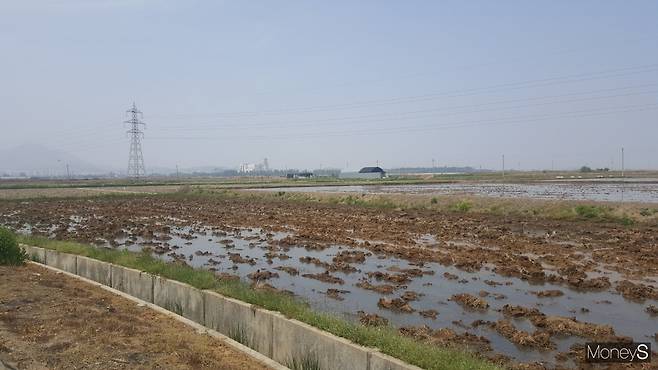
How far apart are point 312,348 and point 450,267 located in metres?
8.64

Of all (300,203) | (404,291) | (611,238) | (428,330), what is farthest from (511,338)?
(300,203)

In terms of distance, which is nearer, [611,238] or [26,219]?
[611,238]

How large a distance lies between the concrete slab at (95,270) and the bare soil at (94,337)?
5.45 feet

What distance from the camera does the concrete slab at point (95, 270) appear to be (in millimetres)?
11211

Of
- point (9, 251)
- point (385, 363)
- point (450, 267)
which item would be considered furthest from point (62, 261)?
point (385, 363)

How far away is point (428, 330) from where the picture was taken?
8.19 meters

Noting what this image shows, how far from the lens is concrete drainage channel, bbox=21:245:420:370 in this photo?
19.3 ft

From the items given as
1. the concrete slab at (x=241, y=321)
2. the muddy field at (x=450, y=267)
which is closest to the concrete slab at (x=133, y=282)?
the concrete slab at (x=241, y=321)

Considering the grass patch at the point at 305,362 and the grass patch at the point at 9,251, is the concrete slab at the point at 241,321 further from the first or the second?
the grass patch at the point at 9,251

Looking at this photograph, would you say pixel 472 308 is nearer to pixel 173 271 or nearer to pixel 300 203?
pixel 173 271

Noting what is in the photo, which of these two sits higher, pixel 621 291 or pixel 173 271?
pixel 173 271

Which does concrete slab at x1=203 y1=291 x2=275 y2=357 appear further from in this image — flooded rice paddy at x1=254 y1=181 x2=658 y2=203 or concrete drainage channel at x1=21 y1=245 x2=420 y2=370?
flooded rice paddy at x1=254 y1=181 x2=658 y2=203

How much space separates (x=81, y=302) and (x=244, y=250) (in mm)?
9460

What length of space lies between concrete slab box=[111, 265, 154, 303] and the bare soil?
0.63m
